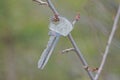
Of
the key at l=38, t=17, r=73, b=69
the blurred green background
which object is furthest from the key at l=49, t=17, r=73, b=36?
the blurred green background

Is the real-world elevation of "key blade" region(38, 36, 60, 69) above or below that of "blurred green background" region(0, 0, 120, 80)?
above

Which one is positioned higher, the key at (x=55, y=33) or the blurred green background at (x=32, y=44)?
the key at (x=55, y=33)

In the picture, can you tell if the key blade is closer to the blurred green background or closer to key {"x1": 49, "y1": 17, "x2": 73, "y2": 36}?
key {"x1": 49, "y1": 17, "x2": 73, "y2": 36}

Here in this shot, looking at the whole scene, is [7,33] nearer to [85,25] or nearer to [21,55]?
[21,55]

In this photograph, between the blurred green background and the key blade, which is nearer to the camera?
the key blade

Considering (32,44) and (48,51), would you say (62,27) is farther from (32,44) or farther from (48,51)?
(32,44)

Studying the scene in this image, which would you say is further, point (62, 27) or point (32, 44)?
point (32, 44)

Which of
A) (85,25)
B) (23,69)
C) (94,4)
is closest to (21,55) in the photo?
(23,69)

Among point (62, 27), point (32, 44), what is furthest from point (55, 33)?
point (32, 44)

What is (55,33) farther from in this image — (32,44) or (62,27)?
(32,44)

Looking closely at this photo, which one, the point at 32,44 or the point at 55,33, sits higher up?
the point at 55,33

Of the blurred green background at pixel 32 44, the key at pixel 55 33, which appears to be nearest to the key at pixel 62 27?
the key at pixel 55 33

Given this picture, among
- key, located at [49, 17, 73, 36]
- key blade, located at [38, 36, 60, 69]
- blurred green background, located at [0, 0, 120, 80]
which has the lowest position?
blurred green background, located at [0, 0, 120, 80]

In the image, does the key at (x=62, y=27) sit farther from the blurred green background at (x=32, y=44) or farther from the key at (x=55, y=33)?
the blurred green background at (x=32, y=44)
